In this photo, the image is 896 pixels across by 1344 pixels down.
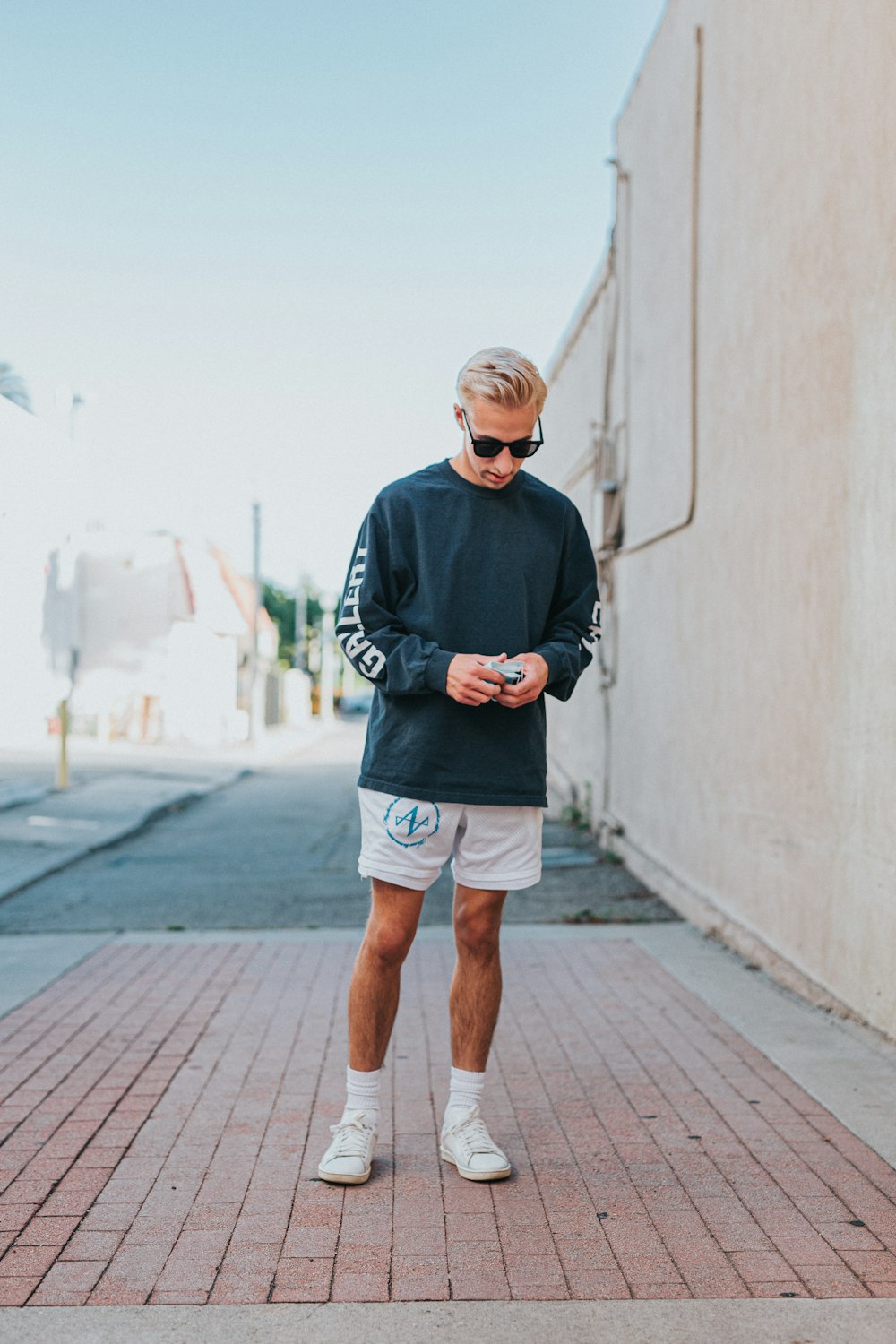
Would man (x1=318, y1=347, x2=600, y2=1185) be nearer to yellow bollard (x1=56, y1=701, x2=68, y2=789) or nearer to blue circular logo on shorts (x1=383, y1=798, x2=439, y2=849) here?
blue circular logo on shorts (x1=383, y1=798, x2=439, y2=849)

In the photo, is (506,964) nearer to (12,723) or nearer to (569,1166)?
(569,1166)

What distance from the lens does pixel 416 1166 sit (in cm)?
331

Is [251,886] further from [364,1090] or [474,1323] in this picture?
[474,1323]

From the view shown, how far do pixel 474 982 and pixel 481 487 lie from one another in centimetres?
121

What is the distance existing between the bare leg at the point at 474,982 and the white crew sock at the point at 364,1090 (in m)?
0.21

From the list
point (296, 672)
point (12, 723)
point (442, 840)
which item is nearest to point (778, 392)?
point (442, 840)

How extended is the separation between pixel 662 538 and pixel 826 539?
3.03m

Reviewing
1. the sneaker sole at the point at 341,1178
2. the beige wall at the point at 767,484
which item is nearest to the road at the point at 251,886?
the beige wall at the point at 767,484

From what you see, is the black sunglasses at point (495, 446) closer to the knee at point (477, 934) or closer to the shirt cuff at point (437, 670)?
the shirt cuff at point (437, 670)

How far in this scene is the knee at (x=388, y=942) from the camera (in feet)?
10.5

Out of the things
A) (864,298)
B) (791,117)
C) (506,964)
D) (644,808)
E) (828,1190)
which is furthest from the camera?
(644,808)

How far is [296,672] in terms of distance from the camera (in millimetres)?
50500

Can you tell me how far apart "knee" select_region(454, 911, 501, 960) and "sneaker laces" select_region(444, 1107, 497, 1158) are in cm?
39

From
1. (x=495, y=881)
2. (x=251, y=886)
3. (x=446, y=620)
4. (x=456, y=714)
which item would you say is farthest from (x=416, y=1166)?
(x=251, y=886)
